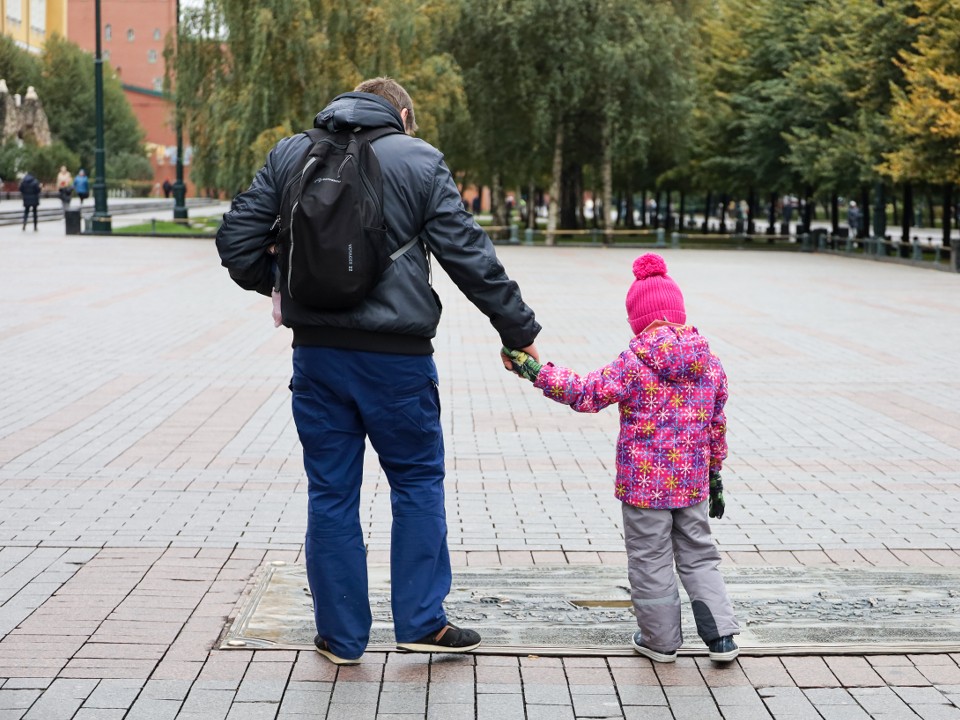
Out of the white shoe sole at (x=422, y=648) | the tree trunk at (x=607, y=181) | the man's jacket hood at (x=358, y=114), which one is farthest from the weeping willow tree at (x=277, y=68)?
the white shoe sole at (x=422, y=648)

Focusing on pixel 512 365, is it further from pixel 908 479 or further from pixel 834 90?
pixel 834 90

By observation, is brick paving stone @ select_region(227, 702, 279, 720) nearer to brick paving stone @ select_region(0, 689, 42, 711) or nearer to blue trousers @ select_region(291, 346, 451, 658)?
blue trousers @ select_region(291, 346, 451, 658)

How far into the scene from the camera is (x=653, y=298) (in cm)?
448

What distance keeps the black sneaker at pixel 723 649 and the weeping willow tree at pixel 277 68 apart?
31.3 meters

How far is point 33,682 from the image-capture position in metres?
4.12

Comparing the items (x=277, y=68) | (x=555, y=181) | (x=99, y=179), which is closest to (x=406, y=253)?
(x=277, y=68)

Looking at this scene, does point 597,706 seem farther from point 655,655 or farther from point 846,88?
point 846,88

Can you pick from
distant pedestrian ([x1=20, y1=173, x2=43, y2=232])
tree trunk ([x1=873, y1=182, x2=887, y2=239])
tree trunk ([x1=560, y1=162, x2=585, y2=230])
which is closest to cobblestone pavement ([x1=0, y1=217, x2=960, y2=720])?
tree trunk ([x1=873, y1=182, x2=887, y2=239])

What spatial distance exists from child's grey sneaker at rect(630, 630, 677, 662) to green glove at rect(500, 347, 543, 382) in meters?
0.92

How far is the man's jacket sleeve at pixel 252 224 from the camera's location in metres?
4.32

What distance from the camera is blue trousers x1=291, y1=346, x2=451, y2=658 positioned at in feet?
13.9

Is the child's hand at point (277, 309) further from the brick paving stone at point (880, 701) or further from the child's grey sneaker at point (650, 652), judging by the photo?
the brick paving stone at point (880, 701)

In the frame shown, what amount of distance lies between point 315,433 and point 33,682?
111cm

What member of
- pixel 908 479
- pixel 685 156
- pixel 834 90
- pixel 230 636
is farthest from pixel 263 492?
pixel 685 156
